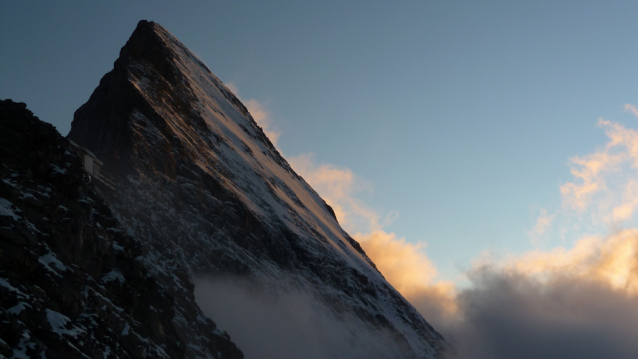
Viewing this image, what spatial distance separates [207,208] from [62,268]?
2821 cm

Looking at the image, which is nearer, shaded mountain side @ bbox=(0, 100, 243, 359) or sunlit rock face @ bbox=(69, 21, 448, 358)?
shaded mountain side @ bbox=(0, 100, 243, 359)

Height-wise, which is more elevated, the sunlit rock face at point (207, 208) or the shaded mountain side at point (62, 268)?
the sunlit rock face at point (207, 208)

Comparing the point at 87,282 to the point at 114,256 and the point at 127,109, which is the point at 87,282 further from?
the point at 127,109

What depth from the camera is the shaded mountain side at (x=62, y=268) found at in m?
21.4

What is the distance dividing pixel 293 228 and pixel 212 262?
58.1ft

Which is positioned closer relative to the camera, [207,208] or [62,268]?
[62,268]

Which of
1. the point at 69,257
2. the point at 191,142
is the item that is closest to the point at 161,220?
the point at 191,142

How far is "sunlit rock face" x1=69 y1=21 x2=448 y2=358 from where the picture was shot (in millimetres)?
46000

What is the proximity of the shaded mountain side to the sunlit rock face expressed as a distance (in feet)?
23.7

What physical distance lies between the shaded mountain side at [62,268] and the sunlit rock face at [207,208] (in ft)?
23.7

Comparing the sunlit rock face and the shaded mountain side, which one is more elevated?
the sunlit rock face

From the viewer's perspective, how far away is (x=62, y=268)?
24375 millimetres

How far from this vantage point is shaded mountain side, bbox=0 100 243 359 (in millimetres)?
21438

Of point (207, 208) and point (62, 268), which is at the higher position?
point (207, 208)
